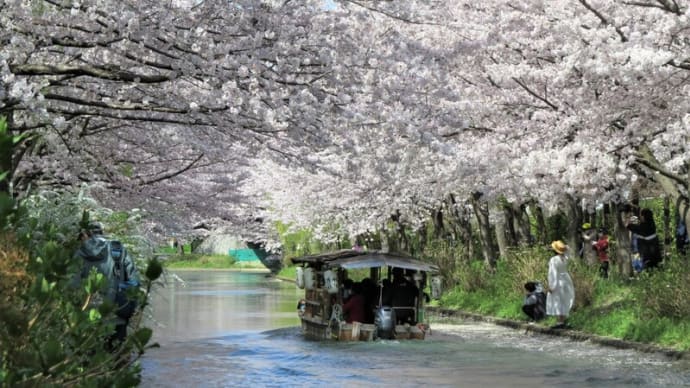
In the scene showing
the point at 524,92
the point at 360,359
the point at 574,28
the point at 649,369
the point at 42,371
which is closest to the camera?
the point at 42,371

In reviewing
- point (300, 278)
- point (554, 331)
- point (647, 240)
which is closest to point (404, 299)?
point (554, 331)

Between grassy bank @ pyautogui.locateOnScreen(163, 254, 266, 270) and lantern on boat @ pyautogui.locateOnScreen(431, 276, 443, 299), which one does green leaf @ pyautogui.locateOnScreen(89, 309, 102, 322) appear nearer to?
lantern on boat @ pyautogui.locateOnScreen(431, 276, 443, 299)

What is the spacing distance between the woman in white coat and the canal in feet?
2.07

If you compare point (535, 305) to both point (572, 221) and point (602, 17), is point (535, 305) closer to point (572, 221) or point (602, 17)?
point (572, 221)

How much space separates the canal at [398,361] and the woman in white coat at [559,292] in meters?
0.63

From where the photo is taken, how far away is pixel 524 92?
79.3 ft

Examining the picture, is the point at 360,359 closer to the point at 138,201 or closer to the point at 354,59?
the point at 354,59

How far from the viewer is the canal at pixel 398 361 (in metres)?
14.9


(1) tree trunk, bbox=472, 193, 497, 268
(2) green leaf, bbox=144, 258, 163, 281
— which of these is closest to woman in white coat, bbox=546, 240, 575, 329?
(1) tree trunk, bbox=472, 193, 497, 268

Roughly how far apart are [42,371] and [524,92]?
19816 millimetres

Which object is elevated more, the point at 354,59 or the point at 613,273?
the point at 354,59

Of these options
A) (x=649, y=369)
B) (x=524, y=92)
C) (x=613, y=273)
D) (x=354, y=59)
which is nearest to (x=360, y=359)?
(x=649, y=369)

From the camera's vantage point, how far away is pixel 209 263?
109500 mm

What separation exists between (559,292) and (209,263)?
88.2 metres
